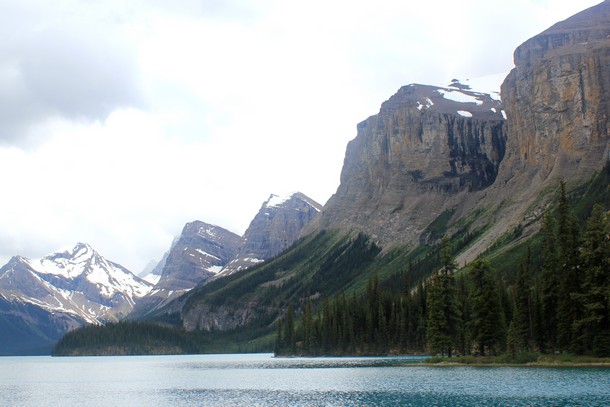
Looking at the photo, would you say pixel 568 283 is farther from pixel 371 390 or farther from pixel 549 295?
pixel 371 390

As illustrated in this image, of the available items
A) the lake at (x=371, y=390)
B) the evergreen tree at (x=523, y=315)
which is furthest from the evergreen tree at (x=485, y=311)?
the lake at (x=371, y=390)

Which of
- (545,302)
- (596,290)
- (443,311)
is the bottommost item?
(443,311)

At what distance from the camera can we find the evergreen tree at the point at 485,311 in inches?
4154

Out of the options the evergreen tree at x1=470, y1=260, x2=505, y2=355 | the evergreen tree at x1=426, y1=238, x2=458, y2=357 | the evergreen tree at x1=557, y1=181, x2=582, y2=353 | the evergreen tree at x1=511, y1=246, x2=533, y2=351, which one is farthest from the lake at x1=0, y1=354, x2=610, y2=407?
the evergreen tree at x1=511, y1=246, x2=533, y2=351

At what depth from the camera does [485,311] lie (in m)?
106

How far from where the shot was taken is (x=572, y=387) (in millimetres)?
64312

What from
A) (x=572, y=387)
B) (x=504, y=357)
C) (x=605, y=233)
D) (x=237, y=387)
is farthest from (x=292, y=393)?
(x=605, y=233)

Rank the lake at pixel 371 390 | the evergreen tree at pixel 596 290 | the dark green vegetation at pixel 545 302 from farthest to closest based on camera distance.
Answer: the dark green vegetation at pixel 545 302 < the evergreen tree at pixel 596 290 < the lake at pixel 371 390

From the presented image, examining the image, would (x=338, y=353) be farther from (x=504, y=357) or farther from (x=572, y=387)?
(x=572, y=387)

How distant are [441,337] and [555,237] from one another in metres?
26.3

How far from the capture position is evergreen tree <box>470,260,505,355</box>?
105500 mm

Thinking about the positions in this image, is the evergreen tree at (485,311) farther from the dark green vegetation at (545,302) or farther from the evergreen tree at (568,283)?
the evergreen tree at (568,283)

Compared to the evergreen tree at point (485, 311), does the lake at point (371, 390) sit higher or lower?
lower

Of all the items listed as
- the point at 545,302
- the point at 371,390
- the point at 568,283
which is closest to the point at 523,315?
the point at 545,302
